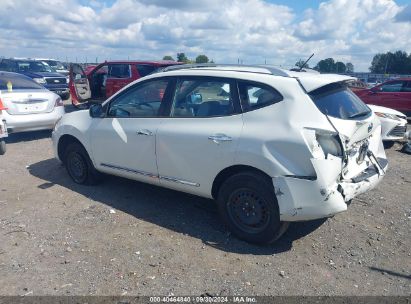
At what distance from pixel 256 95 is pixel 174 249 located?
70.7 inches

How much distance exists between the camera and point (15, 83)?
27.4 ft

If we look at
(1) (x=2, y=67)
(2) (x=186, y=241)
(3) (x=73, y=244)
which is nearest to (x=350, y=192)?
(2) (x=186, y=241)

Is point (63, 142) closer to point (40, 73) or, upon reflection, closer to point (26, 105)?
point (26, 105)

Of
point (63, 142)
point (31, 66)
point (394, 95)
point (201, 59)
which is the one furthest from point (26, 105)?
point (201, 59)

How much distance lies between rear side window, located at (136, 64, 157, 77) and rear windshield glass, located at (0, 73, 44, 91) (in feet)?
9.89

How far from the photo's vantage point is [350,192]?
344 cm

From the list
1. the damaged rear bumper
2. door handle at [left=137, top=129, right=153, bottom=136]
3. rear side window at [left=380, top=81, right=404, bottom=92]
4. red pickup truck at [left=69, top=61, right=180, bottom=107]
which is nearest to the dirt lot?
the damaged rear bumper

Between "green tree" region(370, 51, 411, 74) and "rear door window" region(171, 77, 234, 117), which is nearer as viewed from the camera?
"rear door window" region(171, 77, 234, 117)

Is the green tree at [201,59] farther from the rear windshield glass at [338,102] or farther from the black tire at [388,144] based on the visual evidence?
the rear windshield glass at [338,102]

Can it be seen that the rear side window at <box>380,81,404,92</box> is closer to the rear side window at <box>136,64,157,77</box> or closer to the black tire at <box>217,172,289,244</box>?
the rear side window at <box>136,64,157,77</box>

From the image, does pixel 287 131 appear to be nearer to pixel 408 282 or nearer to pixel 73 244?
pixel 408 282

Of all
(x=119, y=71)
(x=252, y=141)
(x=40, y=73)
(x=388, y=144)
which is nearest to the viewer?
(x=252, y=141)

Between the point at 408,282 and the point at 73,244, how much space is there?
3.25m

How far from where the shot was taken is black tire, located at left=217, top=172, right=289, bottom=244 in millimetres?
3473
